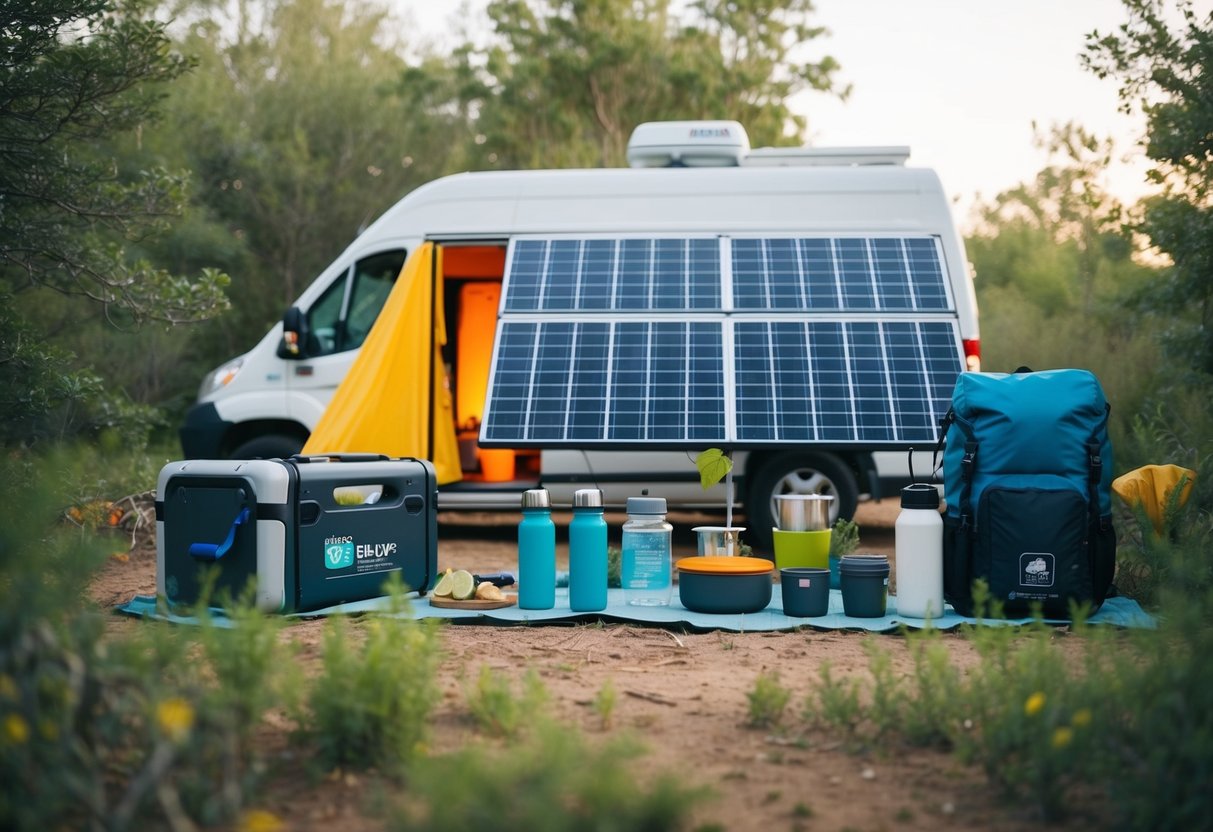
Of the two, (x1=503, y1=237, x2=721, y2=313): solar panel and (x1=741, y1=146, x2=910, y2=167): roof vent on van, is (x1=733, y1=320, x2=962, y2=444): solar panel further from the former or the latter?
(x1=741, y1=146, x2=910, y2=167): roof vent on van

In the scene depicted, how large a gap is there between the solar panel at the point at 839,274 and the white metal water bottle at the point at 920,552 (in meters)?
2.77

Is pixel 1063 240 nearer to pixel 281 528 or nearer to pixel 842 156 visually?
pixel 842 156

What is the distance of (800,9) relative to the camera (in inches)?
822

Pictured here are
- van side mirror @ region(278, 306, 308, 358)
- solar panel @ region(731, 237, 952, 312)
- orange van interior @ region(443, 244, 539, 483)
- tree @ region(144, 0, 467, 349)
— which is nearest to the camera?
solar panel @ region(731, 237, 952, 312)

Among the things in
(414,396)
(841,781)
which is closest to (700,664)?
(841,781)

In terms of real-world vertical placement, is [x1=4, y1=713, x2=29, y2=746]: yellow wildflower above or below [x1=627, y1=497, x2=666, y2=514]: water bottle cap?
below

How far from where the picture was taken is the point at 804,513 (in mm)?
6023

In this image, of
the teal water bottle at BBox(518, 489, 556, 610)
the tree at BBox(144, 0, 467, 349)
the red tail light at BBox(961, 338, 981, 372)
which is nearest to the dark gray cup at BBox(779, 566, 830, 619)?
the teal water bottle at BBox(518, 489, 556, 610)

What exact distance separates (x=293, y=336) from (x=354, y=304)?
1.57 ft

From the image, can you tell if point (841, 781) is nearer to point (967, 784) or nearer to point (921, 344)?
point (967, 784)

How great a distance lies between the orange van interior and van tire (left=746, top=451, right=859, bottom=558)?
1948 mm

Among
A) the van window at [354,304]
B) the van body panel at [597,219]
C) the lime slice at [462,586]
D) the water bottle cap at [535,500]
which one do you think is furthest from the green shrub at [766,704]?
the van window at [354,304]

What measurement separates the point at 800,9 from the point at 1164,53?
551 inches

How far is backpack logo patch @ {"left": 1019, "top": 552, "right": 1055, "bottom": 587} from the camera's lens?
5.21m
